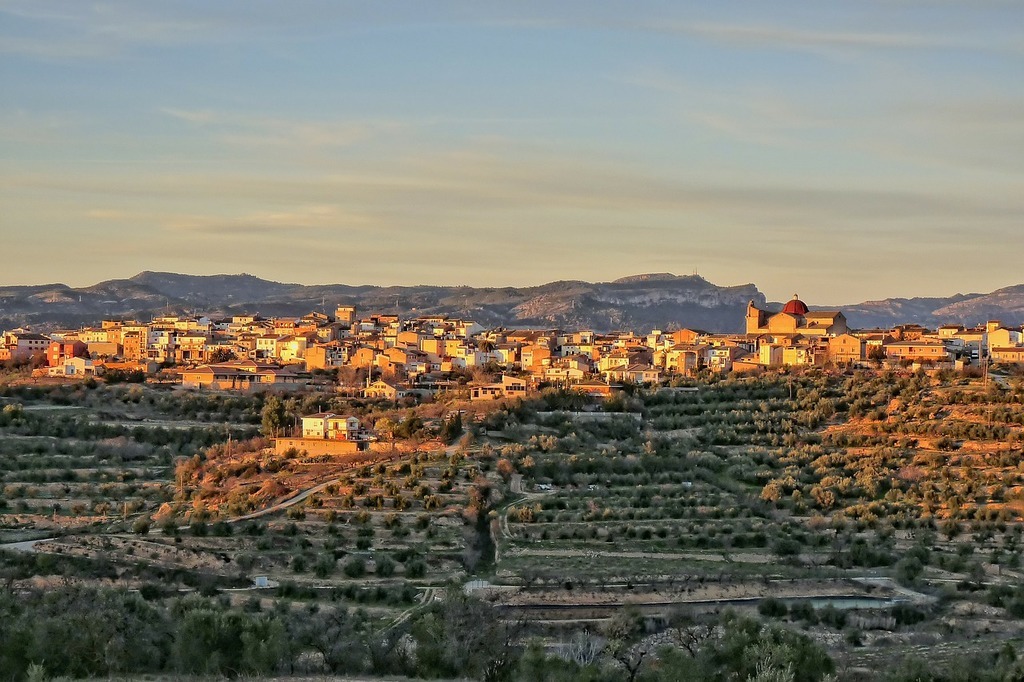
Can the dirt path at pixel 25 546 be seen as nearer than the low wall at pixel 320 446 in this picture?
Yes

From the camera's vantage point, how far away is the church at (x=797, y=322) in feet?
306

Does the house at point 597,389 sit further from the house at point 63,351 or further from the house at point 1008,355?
the house at point 63,351

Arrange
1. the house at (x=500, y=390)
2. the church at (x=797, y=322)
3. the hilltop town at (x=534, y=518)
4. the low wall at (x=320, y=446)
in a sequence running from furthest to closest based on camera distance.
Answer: the church at (x=797, y=322) → the house at (x=500, y=390) → the low wall at (x=320, y=446) → the hilltop town at (x=534, y=518)

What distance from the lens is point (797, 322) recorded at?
9725 centimetres

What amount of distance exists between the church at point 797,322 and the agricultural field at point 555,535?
3003 cm

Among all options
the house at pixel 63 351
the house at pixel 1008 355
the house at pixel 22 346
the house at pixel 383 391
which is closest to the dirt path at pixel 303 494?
the house at pixel 383 391

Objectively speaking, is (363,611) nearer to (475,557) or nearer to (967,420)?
(475,557)

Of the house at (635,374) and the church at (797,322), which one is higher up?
the church at (797,322)

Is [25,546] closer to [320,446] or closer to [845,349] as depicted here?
[320,446]

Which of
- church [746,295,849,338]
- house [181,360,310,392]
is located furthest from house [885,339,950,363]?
house [181,360,310,392]

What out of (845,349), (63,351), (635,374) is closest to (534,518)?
(635,374)

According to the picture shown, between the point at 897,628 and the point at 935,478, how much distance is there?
17.3 meters

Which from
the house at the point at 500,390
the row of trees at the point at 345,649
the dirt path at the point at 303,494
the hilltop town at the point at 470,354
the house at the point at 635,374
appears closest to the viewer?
the row of trees at the point at 345,649

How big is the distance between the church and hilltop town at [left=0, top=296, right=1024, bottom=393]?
0.13 meters
